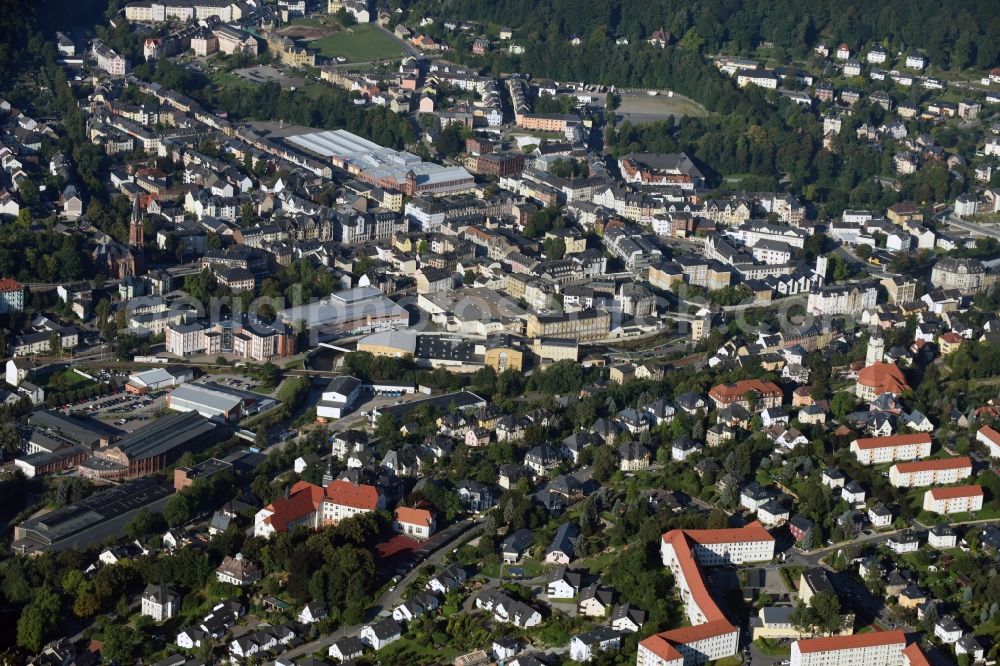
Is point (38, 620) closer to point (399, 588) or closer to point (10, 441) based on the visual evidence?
point (399, 588)

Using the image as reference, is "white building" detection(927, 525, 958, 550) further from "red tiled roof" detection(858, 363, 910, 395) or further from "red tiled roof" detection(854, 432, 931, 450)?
"red tiled roof" detection(858, 363, 910, 395)

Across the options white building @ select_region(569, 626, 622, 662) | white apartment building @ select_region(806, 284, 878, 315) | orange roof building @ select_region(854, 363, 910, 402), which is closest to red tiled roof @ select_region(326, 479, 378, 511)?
white building @ select_region(569, 626, 622, 662)

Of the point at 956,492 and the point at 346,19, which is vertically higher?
the point at 346,19

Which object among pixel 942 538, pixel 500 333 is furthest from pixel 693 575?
pixel 500 333

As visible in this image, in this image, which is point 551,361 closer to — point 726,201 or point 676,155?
point 726,201

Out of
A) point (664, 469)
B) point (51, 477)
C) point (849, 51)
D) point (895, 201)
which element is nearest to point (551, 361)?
point (664, 469)

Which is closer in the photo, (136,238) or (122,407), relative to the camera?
(122,407)

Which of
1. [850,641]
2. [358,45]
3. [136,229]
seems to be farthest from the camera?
[358,45]
